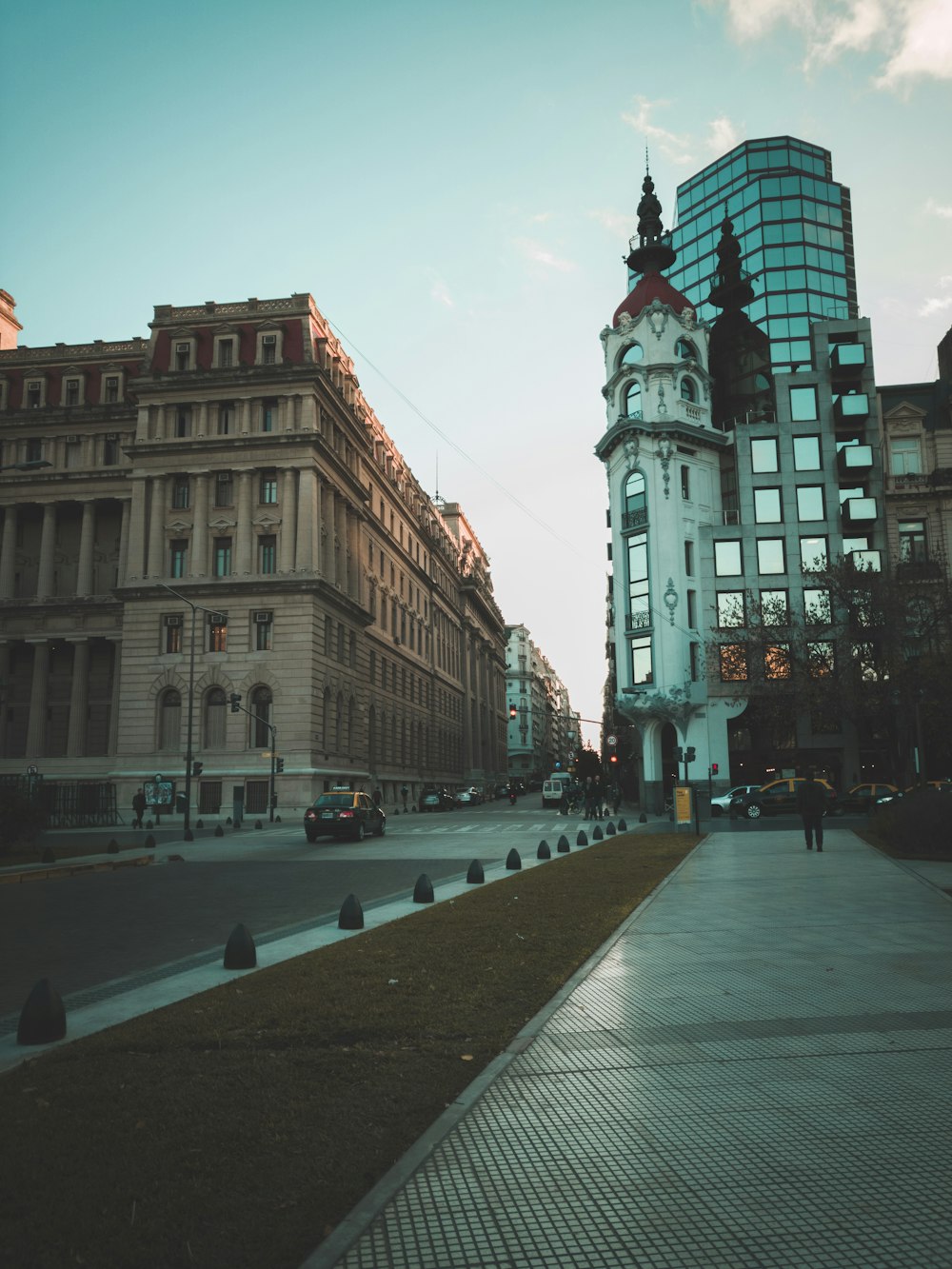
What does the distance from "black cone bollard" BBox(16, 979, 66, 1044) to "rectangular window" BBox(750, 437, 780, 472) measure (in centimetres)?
5624

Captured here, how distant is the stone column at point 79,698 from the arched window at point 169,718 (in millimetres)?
8741

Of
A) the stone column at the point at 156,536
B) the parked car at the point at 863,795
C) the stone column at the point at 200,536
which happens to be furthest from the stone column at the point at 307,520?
Result: the parked car at the point at 863,795

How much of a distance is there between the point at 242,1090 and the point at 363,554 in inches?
2536

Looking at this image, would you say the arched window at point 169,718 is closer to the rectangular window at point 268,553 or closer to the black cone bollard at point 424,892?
the rectangular window at point 268,553

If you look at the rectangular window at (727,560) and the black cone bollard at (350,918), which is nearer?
the black cone bollard at (350,918)

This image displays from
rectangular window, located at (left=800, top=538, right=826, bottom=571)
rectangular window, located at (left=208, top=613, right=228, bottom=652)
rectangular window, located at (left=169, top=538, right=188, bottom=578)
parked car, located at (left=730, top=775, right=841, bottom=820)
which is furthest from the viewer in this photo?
rectangular window, located at (left=169, top=538, right=188, bottom=578)

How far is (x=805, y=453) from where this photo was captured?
5834 cm

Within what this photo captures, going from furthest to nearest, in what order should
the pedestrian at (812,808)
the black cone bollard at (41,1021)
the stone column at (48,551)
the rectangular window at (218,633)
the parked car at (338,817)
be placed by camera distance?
the stone column at (48,551) < the rectangular window at (218,633) < the parked car at (338,817) < the pedestrian at (812,808) < the black cone bollard at (41,1021)

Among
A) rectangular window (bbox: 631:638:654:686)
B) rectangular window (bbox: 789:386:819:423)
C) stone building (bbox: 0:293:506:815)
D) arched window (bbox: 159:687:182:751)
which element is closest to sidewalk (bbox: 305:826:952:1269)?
stone building (bbox: 0:293:506:815)

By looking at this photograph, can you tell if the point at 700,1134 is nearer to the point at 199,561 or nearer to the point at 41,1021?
the point at 41,1021

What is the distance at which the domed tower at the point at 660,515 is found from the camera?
56.5 m

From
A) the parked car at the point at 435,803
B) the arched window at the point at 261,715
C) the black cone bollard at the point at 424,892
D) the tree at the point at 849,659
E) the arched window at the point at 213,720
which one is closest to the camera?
the black cone bollard at the point at 424,892

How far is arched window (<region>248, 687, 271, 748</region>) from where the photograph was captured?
5428cm

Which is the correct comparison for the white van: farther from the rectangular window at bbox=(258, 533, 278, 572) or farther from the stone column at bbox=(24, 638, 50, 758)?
the stone column at bbox=(24, 638, 50, 758)
